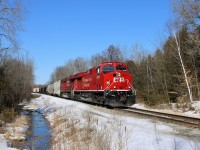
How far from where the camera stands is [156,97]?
80.7ft

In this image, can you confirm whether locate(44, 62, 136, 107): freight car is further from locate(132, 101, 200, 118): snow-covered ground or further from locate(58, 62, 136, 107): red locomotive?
locate(132, 101, 200, 118): snow-covered ground

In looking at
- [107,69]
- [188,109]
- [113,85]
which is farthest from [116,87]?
[188,109]

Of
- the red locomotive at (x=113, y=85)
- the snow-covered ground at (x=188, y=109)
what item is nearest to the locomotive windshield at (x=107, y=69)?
the red locomotive at (x=113, y=85)

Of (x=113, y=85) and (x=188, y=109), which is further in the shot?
(x=113, y=85)

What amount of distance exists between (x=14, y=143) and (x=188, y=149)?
754 cm

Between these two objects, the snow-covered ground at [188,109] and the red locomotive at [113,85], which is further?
the red locomotive at [113,85]

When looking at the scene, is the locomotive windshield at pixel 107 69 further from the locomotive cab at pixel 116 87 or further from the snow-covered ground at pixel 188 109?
the snow-covered ground at pixel 188 109

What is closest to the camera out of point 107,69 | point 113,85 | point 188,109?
point 188,109

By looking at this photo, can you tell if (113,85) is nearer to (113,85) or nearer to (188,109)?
(113,85)

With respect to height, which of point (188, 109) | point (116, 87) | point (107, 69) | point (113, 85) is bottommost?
point (188, 109)

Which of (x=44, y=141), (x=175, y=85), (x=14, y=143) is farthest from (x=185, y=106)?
(x=14, y=143)

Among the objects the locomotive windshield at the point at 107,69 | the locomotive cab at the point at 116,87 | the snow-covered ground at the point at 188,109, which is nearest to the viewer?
the snow-covered ground at the point at 188,109

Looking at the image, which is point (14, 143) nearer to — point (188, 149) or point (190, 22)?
point (188, 149)

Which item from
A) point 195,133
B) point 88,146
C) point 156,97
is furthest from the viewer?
point 156,97
